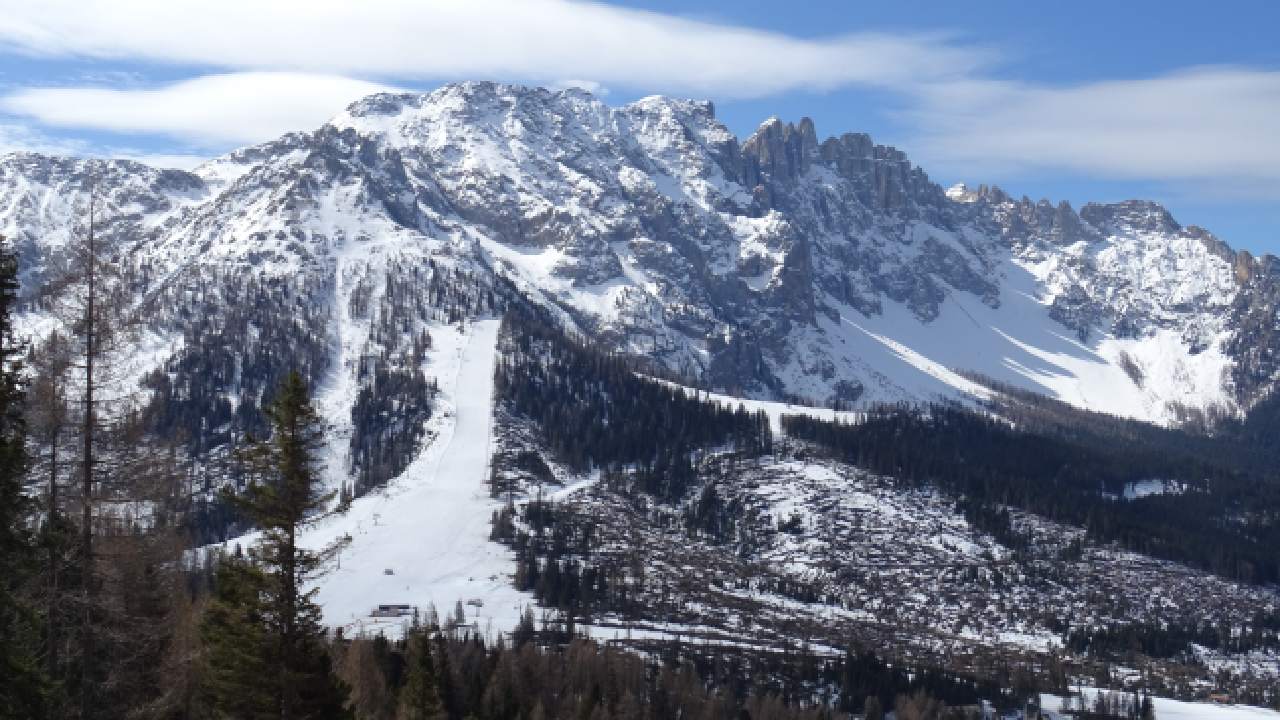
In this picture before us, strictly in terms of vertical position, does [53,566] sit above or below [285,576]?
above

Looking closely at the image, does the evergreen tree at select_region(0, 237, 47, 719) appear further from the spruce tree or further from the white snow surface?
the white snow surface

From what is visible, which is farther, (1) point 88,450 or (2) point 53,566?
(1) point 88,450

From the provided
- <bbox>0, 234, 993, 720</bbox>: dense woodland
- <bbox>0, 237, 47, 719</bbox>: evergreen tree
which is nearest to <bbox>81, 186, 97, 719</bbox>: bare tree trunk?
<bbox>0, 234, 993, 720</bbox>: dense woodland

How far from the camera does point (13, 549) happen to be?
99.9ft

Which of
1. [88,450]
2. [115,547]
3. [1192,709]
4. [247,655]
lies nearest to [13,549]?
[88,450]

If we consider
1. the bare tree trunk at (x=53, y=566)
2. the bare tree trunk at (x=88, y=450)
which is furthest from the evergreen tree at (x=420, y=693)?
the bare tree trunk at (x=53, y=566)

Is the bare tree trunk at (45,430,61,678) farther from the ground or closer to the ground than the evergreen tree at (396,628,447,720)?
farther from the ground

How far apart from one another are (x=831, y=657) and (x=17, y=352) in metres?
168

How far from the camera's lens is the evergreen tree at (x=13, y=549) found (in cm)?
2866

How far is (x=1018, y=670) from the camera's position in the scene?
187 meters

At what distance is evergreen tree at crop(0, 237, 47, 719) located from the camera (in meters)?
28.7

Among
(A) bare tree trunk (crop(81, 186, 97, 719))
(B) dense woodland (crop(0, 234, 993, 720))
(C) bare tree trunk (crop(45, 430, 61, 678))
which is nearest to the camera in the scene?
(B) dense woodland (crop(0, 234, 993, 720))

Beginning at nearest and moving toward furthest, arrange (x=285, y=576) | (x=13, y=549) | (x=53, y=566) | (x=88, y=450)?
(x=13, y=549) < (x=53, y=566) < (x=88, y=450) < (x=285, y=576)

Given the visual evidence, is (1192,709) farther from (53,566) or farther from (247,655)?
(53,566)
